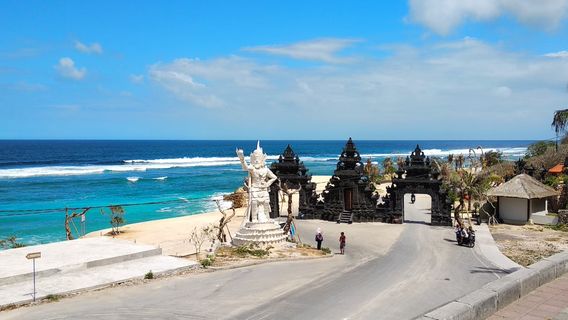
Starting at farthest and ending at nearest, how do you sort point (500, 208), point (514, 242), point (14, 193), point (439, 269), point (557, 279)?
point (14, 193), point (500, 208), point (514, 242), point (439, 269), point (557, 279)

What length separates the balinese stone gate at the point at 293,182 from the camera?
35438 millimetres

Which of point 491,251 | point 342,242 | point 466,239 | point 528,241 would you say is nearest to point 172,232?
point 342,242

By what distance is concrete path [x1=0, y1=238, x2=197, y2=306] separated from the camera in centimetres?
1529

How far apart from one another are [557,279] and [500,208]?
26368mm

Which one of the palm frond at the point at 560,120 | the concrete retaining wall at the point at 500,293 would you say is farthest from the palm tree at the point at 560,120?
the concrete retaining wall at the point at 500,293

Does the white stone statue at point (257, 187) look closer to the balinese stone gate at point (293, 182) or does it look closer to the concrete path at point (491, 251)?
the balinese stone gate at point (293, 182)

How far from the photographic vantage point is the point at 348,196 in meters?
34.2

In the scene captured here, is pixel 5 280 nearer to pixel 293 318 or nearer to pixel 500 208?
pixel 293 318

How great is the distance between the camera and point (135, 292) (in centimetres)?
1537

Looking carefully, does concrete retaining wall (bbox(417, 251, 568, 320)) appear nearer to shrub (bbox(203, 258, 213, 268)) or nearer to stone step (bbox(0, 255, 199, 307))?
stone step (bbox(0, 255, 199, 307))

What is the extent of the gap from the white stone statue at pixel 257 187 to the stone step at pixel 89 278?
225 inches

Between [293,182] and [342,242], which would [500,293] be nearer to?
[342,242]

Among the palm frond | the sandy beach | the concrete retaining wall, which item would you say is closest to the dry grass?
the sandy beach

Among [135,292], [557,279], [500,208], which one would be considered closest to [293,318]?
[135,292]
